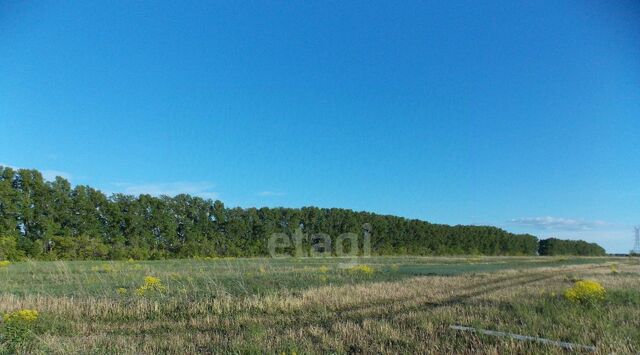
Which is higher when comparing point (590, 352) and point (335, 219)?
point (335, 219)

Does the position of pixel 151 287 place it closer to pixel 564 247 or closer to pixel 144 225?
pixel 144 225

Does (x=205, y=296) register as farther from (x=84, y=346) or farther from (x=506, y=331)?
(x=506, y=331)

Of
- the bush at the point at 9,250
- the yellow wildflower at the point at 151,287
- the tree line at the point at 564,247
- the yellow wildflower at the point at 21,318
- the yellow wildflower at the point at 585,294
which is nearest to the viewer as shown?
the yellow wildflower at the point at 21,318

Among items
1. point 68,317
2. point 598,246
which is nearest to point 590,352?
point 68,317

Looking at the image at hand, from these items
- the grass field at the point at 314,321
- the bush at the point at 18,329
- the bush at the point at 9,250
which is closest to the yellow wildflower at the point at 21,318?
the bush at the point at 18,329

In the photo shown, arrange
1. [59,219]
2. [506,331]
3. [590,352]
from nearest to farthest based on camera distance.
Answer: [590,352]
[506,331]
[59,219]

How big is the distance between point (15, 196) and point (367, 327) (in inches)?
1993

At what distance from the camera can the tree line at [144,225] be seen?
44.5 meters

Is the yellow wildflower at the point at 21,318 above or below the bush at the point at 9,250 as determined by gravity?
below

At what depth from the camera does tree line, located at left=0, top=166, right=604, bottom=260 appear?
146 ft

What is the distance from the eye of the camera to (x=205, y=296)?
11812 millimetres

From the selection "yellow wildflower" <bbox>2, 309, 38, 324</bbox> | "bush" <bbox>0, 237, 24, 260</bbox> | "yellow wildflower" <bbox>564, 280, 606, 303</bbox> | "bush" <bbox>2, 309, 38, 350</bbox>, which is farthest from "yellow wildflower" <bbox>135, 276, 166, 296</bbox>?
"bush" <bbox>0, 237, 24, 260</bbox>

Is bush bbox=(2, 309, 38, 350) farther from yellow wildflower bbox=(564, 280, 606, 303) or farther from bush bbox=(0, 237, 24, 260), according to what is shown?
bush bbox=(0, 237, 24, 260)

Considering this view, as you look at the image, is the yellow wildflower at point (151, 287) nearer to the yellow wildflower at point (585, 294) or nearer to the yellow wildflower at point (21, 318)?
the yellow wildflower at point (21, 318)
